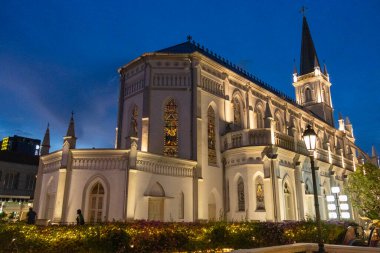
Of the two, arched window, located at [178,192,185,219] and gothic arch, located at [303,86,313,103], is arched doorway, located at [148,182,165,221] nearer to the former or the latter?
arched window, located at [178,192,185,219]

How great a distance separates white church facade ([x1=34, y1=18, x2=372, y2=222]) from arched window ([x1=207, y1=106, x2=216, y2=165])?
0.09 meters

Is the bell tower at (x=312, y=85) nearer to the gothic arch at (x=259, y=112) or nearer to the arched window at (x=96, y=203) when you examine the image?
the gothic arch at (x=259, y=112)

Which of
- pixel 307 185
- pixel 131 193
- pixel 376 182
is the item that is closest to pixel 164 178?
pixel 131 193

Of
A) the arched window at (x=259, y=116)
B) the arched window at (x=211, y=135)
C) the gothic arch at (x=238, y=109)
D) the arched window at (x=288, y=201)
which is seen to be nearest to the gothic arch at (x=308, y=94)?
the arched window at (x=259, y=116)

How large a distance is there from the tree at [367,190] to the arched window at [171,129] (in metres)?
19.5

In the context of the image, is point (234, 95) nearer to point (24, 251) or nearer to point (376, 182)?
point (376, 182)

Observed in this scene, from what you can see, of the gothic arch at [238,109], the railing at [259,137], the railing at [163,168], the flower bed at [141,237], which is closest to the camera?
the flower bed at [141,237]

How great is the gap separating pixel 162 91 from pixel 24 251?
1579 centimetres

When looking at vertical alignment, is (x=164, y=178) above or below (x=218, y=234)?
above

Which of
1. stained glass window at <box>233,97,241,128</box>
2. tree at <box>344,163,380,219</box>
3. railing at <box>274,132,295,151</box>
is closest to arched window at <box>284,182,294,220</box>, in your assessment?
railing at <box>274,132,295,151</box>

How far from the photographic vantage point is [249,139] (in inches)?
1053

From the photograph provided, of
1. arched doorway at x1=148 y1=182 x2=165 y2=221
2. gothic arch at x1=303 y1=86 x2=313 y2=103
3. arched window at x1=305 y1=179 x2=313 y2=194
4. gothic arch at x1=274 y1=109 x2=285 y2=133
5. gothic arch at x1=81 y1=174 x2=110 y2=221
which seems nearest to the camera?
gothic arch at x1=81 y1=174 x2=110 y2=221

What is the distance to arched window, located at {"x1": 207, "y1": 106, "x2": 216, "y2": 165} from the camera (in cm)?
2736

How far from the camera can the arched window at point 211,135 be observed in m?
27.4
